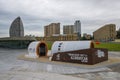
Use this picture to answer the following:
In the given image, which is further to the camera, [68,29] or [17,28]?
[68,29]

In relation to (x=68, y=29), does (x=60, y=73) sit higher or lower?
lower

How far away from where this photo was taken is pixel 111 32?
97438 mm

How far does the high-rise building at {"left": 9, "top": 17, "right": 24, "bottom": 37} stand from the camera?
58906 mm

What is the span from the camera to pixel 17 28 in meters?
59.7

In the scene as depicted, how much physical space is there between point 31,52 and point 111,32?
81342mm

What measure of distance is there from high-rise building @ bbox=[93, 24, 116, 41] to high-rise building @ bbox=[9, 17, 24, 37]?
1832 inches

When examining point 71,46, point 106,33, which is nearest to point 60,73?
point 71,46

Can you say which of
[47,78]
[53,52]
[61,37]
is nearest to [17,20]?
[61,37]

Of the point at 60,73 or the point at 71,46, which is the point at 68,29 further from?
the point at 60,73

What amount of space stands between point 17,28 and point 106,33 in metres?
56.0

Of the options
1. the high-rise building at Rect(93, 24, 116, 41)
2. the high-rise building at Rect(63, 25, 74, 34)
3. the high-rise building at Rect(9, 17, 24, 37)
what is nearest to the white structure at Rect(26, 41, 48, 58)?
the high-rise building at Rect(9, 17, 24, 37)

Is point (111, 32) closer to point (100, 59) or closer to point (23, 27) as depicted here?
point (23, 27)

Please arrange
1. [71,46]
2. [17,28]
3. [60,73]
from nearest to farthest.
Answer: [60,73] < [71,46] < [17,28]

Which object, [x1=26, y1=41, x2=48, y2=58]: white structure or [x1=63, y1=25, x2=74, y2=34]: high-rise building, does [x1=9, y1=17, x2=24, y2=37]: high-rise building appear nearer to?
[x1=26, y1=41, x2=48, y2=58]: white structure
